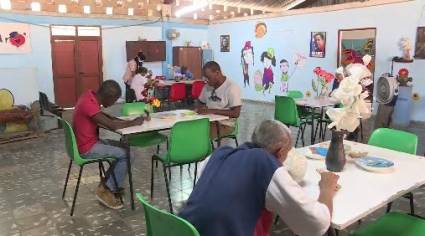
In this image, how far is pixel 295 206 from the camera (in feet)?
4.68

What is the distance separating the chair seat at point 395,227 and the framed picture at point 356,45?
6.06 meters

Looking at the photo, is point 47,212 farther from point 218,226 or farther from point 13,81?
point 13,81

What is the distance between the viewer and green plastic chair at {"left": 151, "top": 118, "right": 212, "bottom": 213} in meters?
3.08

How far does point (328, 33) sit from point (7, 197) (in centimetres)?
715

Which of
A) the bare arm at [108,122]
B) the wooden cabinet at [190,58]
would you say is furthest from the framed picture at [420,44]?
the wooden cabinet at [190,58]

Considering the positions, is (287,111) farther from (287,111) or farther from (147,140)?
(147,140)

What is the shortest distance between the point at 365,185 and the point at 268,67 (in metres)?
8.15

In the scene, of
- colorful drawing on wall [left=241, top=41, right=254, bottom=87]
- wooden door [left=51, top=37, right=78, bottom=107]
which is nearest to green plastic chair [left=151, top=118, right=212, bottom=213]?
wooden door [left=51, top=37, right=78, bottom=107]

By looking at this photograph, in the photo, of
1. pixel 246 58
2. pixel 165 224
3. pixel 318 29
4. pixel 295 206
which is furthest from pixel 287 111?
pixel 246 58

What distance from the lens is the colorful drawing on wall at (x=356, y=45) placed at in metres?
7.60

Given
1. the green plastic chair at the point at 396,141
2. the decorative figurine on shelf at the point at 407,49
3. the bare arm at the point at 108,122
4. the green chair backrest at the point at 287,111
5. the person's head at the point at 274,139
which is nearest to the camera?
the person's head at the point at 274,139

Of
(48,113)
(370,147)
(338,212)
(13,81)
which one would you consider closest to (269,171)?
(338,212)

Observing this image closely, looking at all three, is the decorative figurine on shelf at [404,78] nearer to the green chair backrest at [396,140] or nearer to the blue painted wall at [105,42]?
the green chair backrest at [396,140]

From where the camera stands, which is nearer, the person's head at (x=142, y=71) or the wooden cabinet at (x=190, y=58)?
the person's head at (x=142, y=71)
